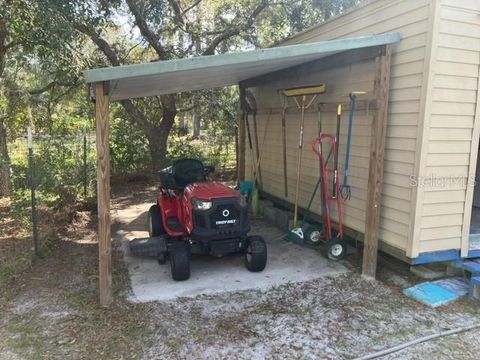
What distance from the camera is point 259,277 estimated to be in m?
3.89

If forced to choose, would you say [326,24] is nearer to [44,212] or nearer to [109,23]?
[109,23]

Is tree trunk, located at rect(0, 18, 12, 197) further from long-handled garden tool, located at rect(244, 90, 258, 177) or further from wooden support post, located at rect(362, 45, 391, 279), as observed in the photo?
wooden support post, located at rect(362, 45, 391, 279)

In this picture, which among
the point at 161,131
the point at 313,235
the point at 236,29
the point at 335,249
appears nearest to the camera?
the point at 335,249

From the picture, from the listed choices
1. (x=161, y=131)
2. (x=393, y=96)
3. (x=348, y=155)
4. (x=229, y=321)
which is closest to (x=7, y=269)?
(x=229, y=321)

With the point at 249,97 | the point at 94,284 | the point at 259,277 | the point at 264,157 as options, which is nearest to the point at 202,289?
the point at 259,277

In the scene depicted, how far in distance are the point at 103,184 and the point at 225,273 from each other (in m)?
1.55

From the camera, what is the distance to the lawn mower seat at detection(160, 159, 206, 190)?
14.9 feet

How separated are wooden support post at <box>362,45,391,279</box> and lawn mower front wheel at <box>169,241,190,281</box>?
1699mm

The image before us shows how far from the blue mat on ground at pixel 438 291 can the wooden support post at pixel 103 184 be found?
8.40 feet

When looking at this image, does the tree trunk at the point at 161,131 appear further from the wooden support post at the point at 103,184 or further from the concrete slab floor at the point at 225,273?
the wooden support post at the point at 103,184

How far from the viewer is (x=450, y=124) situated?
339 centimetres

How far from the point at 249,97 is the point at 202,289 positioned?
445 cm

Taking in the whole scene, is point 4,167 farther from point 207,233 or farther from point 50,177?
point 207,233

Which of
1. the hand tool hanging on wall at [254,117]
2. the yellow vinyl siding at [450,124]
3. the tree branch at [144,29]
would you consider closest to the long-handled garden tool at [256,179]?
the hand tool hanging on wall at [254,117]
